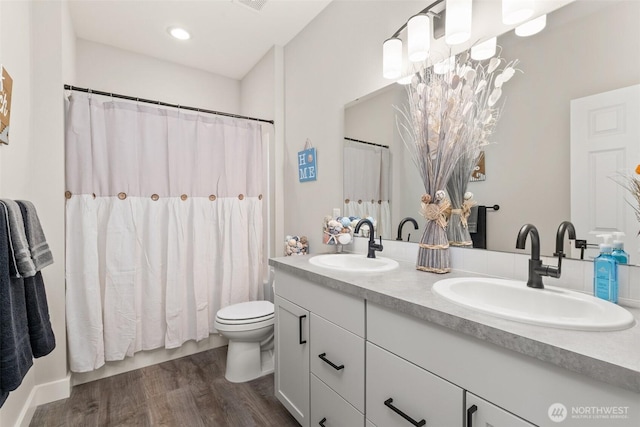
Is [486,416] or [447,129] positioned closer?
[486,416]

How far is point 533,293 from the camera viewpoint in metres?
0.98

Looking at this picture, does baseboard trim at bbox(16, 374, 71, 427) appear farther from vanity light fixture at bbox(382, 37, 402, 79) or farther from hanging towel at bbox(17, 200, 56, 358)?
vanity light fixture at bbox(382, 37, 402, 79)

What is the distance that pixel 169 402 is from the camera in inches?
71.3

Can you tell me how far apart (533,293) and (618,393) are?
46 centimetres

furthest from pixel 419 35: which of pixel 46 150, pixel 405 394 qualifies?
pixel 46 150

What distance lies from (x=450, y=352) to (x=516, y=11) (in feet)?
4.11

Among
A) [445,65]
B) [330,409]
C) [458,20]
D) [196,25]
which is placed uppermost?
[196,25]

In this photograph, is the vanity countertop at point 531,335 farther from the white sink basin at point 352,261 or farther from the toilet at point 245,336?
the toilet at point 245,336

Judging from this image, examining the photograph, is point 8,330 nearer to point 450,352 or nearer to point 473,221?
point 450,352

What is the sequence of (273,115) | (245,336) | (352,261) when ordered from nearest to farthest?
(352,261)
(245,336)
(273,115)

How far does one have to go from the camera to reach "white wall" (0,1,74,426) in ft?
5.48

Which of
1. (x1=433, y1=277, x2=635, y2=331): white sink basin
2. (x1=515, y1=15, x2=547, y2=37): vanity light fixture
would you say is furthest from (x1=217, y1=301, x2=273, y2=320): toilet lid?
(x1=515, y1=15, x2=547, y2=37): vanity light fixture

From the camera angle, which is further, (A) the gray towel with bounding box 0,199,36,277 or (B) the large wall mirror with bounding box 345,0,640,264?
(A) the gray towel with bounding box 0,199,36,277

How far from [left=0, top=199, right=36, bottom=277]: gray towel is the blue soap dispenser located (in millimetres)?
1958
